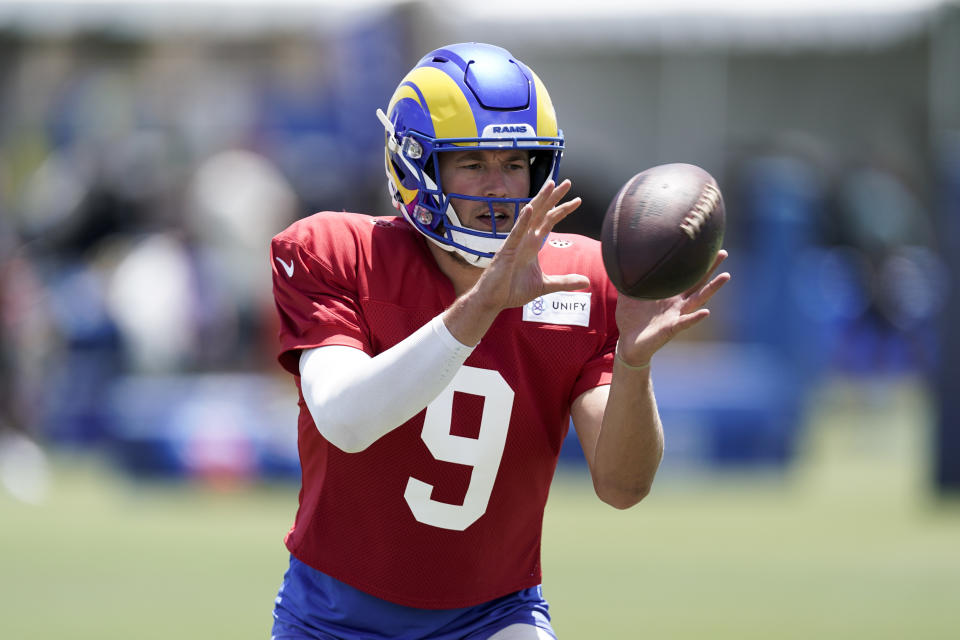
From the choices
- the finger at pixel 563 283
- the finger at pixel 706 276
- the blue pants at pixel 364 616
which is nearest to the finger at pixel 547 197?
the finger at pixel 563 283

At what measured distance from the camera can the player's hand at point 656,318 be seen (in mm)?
3227

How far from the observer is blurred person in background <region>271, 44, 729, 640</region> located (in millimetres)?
3432

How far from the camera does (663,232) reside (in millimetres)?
3236

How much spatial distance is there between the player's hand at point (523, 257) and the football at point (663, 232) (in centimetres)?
22

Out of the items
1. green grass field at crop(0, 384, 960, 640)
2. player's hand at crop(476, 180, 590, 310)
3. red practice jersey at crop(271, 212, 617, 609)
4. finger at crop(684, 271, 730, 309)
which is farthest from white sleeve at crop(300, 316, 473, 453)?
green grass field at crop(0, 384, 960, 640)

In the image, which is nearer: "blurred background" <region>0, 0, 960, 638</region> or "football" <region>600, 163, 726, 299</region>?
"football" <region>600, 163, 726, 299</region>

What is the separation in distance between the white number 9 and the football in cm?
42

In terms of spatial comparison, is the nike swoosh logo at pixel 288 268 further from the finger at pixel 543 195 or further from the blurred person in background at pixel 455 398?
the finger at pixel 543 195

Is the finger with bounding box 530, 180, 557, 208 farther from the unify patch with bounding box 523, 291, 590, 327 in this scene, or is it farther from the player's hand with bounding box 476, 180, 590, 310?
the unify patch with bounding box 523, 291, 590, 327

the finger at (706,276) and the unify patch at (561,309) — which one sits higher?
the finger at (706,276)

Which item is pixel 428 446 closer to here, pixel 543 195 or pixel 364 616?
pixel 364 616

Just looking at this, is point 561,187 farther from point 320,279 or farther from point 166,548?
point 166,548

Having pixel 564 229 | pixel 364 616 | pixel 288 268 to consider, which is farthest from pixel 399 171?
pixel 564 229

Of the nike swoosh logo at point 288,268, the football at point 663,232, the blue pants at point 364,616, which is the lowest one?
the blue pants at point 364,616
